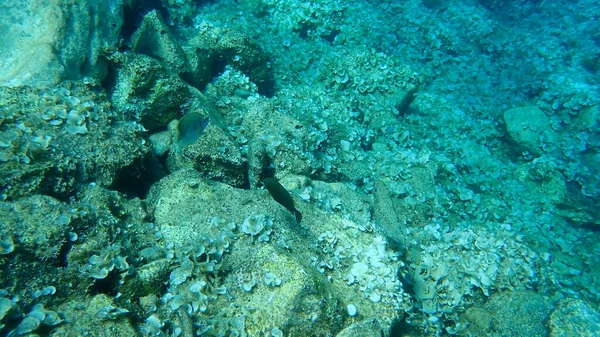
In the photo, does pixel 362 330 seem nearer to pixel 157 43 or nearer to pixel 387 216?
pixel 387 216

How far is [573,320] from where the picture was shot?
14.2ft

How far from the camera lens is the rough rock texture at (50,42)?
11.9ft

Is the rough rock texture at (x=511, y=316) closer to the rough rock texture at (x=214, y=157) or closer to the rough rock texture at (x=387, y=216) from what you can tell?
the rough rock texture at (x=387, y=216)

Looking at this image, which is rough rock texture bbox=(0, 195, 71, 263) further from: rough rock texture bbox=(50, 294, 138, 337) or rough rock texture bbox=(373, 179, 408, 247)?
rough rock texture bbox=(373, 179, 408, 247)

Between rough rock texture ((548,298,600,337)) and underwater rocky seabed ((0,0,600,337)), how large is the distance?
36mm

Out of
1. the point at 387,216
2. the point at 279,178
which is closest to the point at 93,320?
the point at 279,178

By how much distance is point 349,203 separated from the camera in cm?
416

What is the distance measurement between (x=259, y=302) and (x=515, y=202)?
6.65 metres

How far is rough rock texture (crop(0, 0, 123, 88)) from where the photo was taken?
3637 millimetres

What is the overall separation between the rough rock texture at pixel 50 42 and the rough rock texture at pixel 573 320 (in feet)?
22.6

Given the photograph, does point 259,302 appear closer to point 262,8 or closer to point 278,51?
point 278,51

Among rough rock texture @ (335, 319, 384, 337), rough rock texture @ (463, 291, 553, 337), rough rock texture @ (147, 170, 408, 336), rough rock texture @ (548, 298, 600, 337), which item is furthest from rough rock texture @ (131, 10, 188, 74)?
rough rock texture @ (548, 298, 600, 337)

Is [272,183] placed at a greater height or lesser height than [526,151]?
greater

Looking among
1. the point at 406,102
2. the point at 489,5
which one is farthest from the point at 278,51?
the point at 489,5
